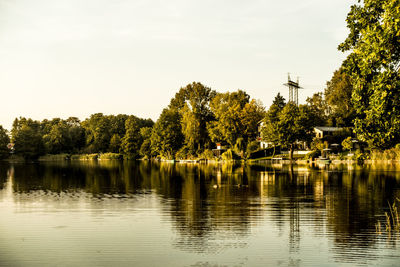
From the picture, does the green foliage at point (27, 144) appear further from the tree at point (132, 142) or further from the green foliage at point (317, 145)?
the green foliage at point (317, 145)

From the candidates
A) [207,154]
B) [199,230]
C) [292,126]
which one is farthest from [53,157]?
[199,230]

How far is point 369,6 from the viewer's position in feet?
58.8

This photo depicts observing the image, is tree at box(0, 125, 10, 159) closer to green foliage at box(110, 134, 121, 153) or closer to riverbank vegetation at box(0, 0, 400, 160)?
riverbank vegetation at box(0, 0, 400, 160)

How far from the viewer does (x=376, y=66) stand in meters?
17.2

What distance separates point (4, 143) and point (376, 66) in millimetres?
159466

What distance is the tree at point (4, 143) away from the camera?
148m

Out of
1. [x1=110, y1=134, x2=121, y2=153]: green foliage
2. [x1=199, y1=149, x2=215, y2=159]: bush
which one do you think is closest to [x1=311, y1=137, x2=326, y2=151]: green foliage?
[x1=199, y1=149, x2=215, y2=159]: bush

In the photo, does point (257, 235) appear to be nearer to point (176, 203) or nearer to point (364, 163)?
point (176, 203)

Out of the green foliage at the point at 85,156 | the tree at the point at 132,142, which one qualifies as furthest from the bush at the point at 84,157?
the tree at the point at 132,142

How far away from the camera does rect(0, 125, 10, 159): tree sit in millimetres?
147625

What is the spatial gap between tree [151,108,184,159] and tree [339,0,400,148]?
330ft

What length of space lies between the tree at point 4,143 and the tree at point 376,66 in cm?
15576

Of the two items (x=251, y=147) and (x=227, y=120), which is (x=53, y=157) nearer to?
(x=227, y=120)

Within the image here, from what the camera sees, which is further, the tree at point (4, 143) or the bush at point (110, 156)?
the tree at point (4, 143)
